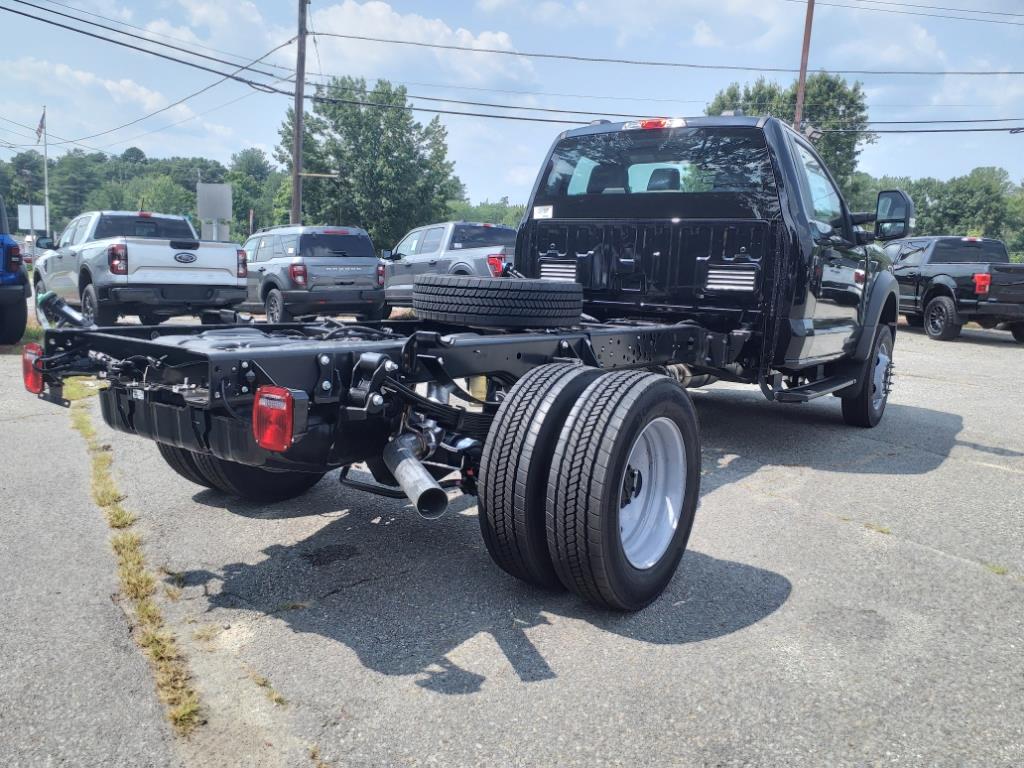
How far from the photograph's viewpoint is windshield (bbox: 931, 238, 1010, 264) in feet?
54.1

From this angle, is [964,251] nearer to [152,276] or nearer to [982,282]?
[982,282]

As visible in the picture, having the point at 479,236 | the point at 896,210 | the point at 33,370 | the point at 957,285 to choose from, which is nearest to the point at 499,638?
the point at 33,370

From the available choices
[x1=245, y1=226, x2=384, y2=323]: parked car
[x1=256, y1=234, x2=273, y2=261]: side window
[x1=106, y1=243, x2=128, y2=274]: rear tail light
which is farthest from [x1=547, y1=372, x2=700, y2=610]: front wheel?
[x1=256, y1=234, x2=273, y2=261]: side window

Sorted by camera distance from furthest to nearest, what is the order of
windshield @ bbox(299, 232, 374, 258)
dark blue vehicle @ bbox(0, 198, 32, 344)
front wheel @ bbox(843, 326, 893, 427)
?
windshield @ bbox(299, 232, 374, 258) → dark blue vehicle @ bbox(0, 198, 32, 344) → front wheel @ bbox(843, 326, 893, 427)

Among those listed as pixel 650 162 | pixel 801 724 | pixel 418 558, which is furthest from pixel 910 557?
pixel 650 162

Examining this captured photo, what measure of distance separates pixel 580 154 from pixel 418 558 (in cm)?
375

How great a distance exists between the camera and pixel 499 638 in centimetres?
301

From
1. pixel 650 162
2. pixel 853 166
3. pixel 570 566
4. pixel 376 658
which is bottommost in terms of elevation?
pixel 376 658

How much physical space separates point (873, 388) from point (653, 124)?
3.01 metres

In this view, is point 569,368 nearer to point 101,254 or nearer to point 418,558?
point 418,558

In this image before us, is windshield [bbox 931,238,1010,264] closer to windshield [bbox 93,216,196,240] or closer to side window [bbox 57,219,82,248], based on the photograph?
windshield [bbox 93,216,196,240]

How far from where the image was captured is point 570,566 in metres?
3.04

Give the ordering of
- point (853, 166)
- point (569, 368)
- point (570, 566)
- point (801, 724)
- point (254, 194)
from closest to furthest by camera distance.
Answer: point (801, 724)
point (570, 566)
point (569, 368)
point (853, 166)
point (254, 194)

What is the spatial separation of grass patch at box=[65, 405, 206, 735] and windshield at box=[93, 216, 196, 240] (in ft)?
30.6
